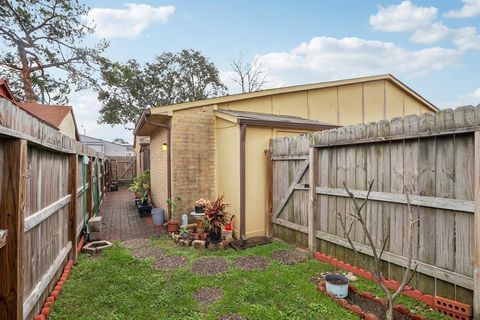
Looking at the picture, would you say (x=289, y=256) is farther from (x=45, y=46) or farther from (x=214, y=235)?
(x=45, y=46)

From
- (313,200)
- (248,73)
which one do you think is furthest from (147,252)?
(248,73)

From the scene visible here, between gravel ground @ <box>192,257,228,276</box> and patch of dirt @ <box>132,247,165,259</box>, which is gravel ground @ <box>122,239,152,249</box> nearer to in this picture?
patch of dirt @ <box>132,247,165,259</box>

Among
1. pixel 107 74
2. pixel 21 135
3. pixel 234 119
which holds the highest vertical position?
pixel 107 74

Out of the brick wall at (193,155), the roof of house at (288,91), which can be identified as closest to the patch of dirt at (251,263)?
the brick wall at (193,155)

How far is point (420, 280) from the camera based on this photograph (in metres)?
3.41

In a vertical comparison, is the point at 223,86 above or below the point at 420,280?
above

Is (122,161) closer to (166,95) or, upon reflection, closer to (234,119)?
(166,95)

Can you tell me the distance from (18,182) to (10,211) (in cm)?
24

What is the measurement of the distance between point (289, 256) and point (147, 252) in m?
2.85

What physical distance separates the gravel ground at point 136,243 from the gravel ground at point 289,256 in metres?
2.90

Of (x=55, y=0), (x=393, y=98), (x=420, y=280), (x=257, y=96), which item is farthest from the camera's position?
(x=55, y=0)

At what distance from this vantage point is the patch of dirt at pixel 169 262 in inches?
189

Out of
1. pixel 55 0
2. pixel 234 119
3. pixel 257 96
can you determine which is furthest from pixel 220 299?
pixel 55 0

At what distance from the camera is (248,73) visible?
25.0 metres
